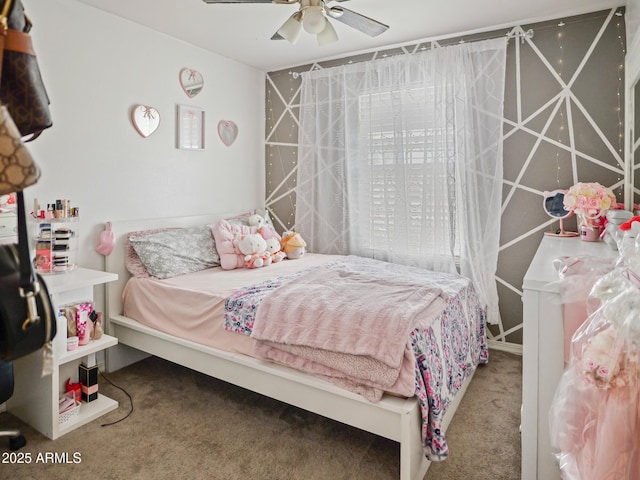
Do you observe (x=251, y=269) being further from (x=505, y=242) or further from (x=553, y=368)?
(x=553, y=368)

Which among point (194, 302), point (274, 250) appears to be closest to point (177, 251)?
point (194, 302)

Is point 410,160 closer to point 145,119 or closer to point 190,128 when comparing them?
point 190,128

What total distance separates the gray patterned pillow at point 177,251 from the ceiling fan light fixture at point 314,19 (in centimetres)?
179

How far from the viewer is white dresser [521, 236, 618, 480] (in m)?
1.37

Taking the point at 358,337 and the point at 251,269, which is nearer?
the point at 358,337

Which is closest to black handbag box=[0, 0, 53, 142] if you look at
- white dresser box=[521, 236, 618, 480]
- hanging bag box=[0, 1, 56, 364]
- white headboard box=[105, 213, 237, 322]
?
hanging bag box=[0, 1, 56, 364]

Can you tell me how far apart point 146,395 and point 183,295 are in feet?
2.24

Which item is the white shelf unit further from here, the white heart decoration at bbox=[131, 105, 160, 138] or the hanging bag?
the hanging bag

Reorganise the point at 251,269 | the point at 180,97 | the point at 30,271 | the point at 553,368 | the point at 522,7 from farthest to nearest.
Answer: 1. the point at 180,97
2. the point at 251,269
3. the point at 522,7
4. the point at 553,368
5. the point at 30,271

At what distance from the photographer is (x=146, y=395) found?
2666 mm

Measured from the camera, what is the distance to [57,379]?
2.22 metres

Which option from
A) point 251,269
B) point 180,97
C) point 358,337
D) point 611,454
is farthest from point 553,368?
point 180,97

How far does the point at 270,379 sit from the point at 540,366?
1.31 metres

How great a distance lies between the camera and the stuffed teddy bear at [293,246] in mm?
3689
